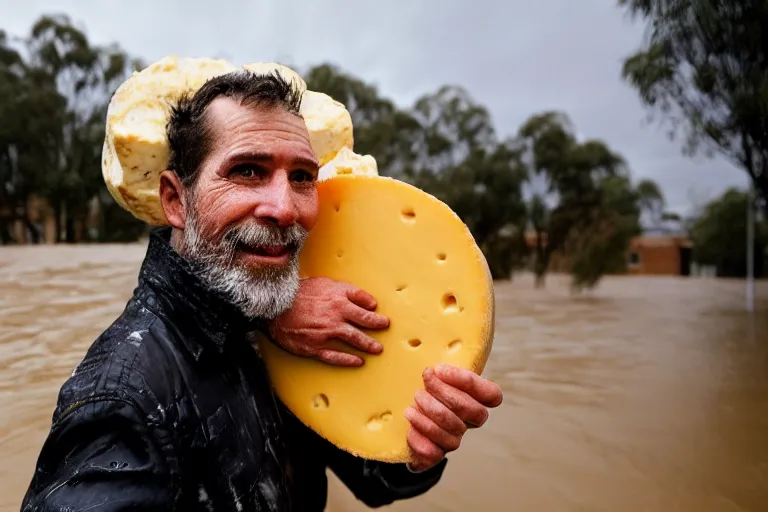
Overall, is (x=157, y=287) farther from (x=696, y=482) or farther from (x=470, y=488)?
(x=696, y=482)

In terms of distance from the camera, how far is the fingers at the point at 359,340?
1.21 m

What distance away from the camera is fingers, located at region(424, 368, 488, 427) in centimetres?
106

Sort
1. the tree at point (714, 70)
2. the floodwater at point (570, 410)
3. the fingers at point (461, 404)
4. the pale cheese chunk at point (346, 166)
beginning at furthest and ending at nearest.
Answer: the tree at point (714, 70), the floodwater at point (570, 410), the pale cheese chunk at point (346, 166), the fingers at point (461, 404)

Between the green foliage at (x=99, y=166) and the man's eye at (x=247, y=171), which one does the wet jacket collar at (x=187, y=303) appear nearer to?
the man's eye at (x=247, y=171)

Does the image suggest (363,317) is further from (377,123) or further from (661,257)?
(661,257)

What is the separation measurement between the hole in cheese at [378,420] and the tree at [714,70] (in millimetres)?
5629

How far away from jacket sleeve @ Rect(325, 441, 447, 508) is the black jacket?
158 mm

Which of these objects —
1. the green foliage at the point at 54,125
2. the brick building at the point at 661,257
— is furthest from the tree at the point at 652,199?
the green foliage at the point at 54,125

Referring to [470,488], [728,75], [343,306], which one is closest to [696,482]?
[470,488]

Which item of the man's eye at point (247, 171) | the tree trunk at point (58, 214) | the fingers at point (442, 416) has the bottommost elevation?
the fingers at point (442, 416)

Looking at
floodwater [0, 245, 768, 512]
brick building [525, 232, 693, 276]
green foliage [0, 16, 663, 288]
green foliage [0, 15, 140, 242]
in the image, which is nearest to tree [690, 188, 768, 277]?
brick building [525, 232, 693, 276]

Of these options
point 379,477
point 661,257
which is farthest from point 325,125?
point 661,257

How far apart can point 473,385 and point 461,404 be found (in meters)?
0.04

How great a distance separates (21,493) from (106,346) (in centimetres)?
204
